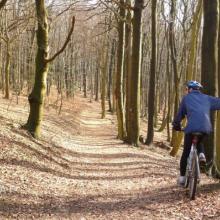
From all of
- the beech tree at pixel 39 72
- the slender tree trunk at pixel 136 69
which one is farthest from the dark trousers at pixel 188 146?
the slender tree trunk at pixel 136 69

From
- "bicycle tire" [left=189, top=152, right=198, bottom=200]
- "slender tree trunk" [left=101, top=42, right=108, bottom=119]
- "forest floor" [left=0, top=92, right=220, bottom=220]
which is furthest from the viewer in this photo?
"slender tree trunk" [left=101, top=42, right=108, bottom=119]

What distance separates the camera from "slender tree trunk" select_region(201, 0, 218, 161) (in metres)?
9.63

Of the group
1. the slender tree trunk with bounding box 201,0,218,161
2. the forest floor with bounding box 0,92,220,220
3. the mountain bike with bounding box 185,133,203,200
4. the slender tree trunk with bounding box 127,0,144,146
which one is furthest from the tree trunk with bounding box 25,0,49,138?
the mountain bike with bounding box 185,133,203,200

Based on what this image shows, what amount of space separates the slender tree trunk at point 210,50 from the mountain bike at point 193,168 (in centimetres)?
208

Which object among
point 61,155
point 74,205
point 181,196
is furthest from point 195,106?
point 61,155

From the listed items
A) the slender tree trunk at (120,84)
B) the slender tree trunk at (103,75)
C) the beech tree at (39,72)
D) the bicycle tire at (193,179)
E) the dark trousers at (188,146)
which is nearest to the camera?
the bicycle tire at (193,179)

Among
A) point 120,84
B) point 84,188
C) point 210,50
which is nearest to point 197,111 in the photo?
point 210,50

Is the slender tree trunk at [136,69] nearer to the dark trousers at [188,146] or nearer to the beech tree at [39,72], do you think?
the beech tree at [39,72]

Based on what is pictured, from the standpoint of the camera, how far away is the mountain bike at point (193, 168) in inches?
297

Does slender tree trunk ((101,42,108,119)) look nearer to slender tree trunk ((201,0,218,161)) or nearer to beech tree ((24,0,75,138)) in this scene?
beech tree ((24,0,75,138))

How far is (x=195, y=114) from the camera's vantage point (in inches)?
300

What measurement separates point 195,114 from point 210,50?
102 inches

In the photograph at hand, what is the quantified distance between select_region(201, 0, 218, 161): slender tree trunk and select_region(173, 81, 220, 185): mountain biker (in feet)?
5.68

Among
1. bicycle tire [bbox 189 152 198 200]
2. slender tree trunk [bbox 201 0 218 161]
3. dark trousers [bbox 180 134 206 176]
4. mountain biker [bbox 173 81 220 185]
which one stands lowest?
bicycle tire [bbox 189 152 198 200]
